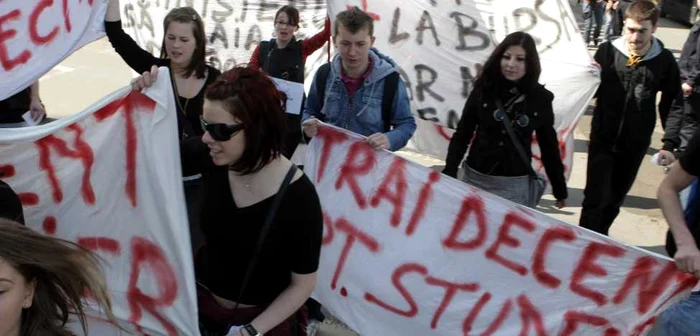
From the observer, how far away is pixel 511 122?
11.8ft

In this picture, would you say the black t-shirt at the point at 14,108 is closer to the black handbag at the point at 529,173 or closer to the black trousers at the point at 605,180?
the black handbag at the point at 529,173

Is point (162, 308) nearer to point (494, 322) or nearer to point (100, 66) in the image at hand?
point (494, 322)

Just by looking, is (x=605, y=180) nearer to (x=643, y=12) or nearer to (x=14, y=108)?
(x=643, y=12)

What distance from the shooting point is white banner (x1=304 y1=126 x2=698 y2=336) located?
281 cm

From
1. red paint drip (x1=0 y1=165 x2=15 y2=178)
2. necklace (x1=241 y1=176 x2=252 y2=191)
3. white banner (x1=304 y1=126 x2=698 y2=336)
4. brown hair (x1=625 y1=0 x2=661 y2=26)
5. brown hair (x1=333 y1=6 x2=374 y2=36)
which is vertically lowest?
white banner (x1=304 y1=126 x2=698 y2=336)

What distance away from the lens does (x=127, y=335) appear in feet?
9.23

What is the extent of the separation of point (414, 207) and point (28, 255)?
1.72 m

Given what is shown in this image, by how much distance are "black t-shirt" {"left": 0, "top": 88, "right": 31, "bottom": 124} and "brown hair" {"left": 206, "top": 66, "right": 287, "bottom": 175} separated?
6.07 feet

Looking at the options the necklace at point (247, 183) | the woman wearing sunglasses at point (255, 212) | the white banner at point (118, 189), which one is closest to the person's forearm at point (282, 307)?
the woman wearing sunglasses at point (255, 212)

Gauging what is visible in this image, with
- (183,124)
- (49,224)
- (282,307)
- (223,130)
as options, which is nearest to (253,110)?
(223,130)

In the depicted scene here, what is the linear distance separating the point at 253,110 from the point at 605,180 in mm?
2899

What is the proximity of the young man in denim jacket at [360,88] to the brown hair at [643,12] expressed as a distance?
1.48 m

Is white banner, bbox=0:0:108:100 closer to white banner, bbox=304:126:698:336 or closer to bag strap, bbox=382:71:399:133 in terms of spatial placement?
white banner, bbox=304:126:698:336

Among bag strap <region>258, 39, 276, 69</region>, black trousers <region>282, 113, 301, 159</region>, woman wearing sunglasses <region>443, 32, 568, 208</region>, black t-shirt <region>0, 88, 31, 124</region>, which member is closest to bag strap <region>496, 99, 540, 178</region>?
woman wearing sunglasses <region>443, 32, 568, 208</region>
